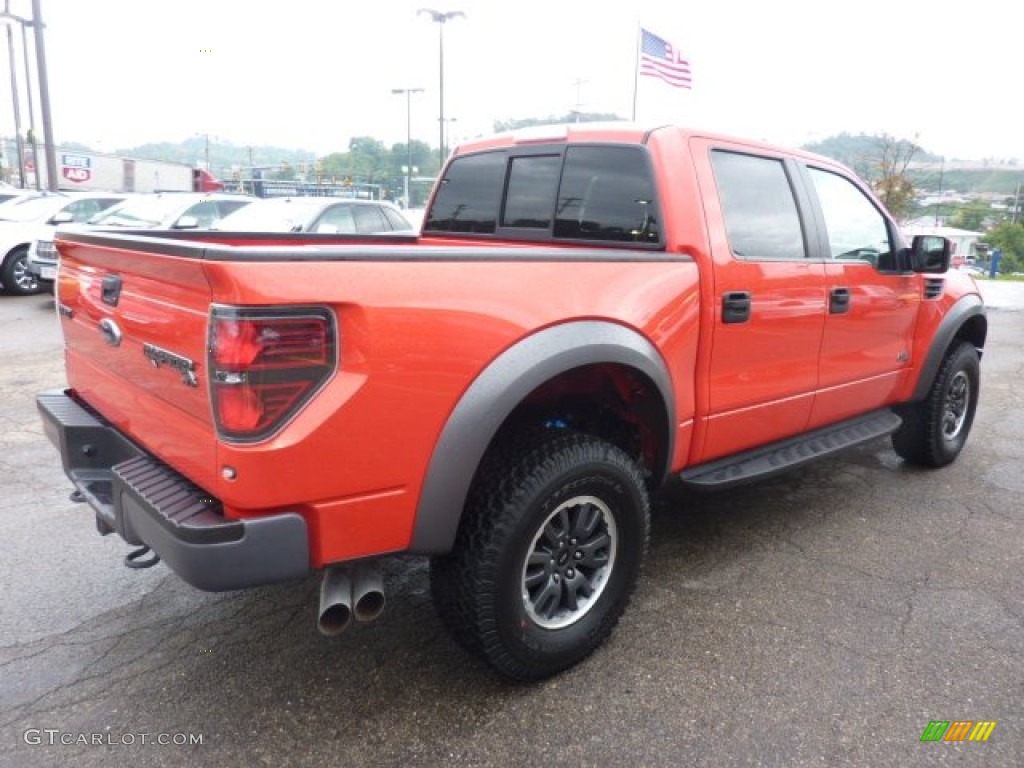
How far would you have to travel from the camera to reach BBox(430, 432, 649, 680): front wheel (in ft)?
7.81

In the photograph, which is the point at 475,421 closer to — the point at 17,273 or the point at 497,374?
the point at 497,374

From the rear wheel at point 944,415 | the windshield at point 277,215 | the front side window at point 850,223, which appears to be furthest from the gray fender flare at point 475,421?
the windshield at point 277,215

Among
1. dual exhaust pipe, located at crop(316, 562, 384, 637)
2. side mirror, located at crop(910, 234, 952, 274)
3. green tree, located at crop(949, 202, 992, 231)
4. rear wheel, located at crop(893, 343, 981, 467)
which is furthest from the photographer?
green tree, located at crop(949, 202, 992, 231)

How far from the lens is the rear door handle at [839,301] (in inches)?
144

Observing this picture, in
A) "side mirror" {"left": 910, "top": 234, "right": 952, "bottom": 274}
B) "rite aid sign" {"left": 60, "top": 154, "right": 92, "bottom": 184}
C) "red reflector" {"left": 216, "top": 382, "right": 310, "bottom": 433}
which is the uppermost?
"rite aid sign" {"left": 60, "top": 154, "right": 92, "bottom": 184}

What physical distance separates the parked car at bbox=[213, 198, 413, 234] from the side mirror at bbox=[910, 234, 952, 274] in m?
7.29

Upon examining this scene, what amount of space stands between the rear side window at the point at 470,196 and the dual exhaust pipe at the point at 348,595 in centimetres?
213

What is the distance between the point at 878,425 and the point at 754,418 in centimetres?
120

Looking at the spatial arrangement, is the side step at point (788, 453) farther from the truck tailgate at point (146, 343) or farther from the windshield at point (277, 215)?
the windshield at point (277, 215)

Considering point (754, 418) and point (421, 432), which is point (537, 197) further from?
point (421, 432)

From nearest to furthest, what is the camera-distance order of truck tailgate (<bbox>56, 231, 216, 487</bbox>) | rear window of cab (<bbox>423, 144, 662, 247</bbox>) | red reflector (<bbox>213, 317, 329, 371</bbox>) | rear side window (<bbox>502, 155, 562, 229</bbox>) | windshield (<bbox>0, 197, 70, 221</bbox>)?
1. red reflector (<bbox>213, 317, 329, 371</bbox>)
2. truck tailgate (<bbox>56, 231, 216, 487</bbox>)
3. rear window of cab (<bbox>423, 144, 662, 247</bbox>)
4. rear side window (<bbox>502, 155, 562, 229</bbox>)
5. windshield (<bbox>0, 197, 70, 221</bbox>)

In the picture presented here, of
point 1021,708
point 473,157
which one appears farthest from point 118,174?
point 1021,708

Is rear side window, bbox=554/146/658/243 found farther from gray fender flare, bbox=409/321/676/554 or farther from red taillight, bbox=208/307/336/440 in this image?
red taillight, bbox=208/307/336/440

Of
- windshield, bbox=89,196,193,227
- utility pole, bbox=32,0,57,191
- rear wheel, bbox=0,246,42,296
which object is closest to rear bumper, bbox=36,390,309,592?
windshield, bbox=89,196,193,227
